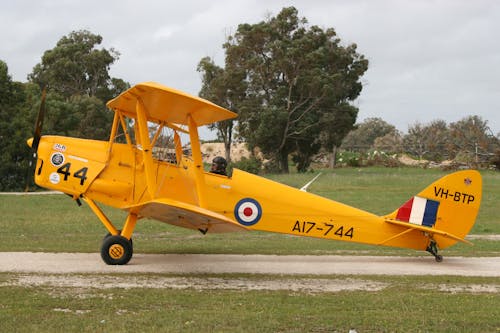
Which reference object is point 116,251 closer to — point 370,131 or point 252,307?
point 252,307

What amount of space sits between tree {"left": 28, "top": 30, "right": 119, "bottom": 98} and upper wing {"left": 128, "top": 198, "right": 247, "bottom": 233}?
52302 mm

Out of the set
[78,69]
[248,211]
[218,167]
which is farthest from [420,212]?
[78,69]

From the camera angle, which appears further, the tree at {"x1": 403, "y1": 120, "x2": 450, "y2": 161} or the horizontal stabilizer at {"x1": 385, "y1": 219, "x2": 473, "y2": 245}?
the tree at {"x1": 403, "y1": 120, "x2": 450, "y2": 161}

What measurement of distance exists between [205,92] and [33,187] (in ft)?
72.5

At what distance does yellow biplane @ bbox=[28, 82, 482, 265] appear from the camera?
12078 millimetres

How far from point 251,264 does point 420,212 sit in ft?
12.0

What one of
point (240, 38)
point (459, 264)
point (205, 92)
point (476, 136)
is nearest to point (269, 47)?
point (240, 38)

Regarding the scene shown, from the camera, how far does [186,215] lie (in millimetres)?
11391

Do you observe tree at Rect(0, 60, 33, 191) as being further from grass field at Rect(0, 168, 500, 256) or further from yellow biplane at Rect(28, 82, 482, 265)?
yellow biplane at Rect(28, 82, 482, 265)

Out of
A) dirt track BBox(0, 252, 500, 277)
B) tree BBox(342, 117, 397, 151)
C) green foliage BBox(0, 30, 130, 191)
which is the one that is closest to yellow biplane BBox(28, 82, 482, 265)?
dirt track BBox(0, 252, 500, 277)

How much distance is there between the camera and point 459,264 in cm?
1362

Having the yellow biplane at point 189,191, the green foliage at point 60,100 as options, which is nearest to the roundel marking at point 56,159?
the yellow biplane at point 189,191

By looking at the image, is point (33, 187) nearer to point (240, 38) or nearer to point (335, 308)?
point (240, 38)

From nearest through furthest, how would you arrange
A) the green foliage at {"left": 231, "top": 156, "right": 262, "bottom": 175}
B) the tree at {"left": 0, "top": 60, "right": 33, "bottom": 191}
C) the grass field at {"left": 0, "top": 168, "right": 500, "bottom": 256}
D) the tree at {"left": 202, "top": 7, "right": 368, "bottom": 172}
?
1. the grass field at {"left": 0, "top": 168, "right": 500, "bottom": 256}
2. the tree at {"left": 0, "top": 60, "right": 33, "bottom": 191}
3. the green foliage at {"left": 231, "top": 156, "right": 262, "bottom": 175}
4. the tree at {"left": 202, "top": 7, "right": 368, "bottom": 172}
